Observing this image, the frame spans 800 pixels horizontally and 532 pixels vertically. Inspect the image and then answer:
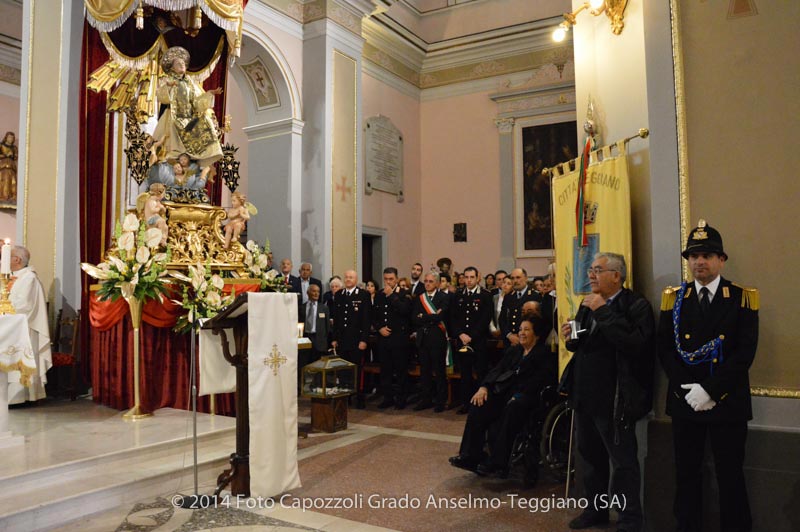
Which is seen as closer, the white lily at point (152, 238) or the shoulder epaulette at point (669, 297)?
the shoulder epaulette at point (669, 297)

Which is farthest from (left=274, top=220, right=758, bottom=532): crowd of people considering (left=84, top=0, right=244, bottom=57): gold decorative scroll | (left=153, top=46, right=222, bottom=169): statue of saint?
(left=84, top=0, right=244, bottom=57): gold decorative scroll

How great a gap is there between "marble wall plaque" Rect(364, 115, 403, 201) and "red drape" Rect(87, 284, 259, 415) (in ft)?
23.3

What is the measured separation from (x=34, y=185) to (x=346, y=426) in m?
4.04

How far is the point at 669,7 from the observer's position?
3879 millimetres

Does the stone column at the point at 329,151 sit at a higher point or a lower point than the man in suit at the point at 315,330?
higher

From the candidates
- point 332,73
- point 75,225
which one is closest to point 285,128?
point 332,73

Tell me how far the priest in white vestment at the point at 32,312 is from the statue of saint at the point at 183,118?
67.0 inches

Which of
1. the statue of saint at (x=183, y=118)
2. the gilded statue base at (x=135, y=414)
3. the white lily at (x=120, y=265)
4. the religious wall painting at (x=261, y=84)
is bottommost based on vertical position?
the gilded statue base at (x=135, y=414)

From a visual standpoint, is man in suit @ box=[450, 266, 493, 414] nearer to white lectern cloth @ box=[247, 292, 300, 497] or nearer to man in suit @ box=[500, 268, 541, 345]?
man in suit @ box=[500, 268, 541, 345]

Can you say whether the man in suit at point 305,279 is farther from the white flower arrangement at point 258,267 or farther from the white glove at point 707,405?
the white glove at point 707,405

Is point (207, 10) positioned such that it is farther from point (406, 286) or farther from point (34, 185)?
point (406, 286)

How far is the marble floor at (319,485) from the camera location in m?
3.76

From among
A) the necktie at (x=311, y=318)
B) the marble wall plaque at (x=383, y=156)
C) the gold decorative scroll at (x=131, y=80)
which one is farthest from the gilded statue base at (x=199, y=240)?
the marble wall plaque at (x=383, y=156)

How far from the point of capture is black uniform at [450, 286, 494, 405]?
7.37 metres
